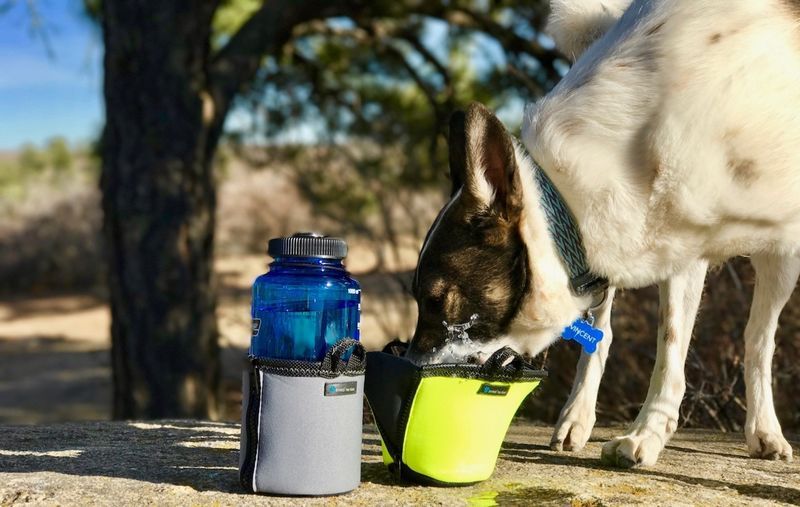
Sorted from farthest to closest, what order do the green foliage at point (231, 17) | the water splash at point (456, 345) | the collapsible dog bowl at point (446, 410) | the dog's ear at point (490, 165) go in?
the green foliage at point (231, 17) → the water splash at point (456, 345) → the dog's ear at point (490, 165) → the collapsible dog bowl at point (446, 410)

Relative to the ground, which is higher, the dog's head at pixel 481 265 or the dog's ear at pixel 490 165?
the dog's ear at pixel 490 165

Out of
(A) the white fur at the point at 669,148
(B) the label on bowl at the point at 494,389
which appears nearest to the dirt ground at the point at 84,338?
(A) the white fur at the point at 669,148

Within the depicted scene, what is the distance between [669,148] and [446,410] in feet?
3.71

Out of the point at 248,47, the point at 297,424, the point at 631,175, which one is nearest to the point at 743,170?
the point at 631,175

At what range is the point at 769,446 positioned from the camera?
370 centimetres

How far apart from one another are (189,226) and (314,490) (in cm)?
499

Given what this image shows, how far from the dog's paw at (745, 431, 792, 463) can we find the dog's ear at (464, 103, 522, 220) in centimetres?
148

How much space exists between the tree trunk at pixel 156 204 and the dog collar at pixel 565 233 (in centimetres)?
464

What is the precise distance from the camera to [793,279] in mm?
3842

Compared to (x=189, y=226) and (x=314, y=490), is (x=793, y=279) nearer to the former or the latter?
(x=314, y=490)

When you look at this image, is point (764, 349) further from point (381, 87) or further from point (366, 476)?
point (381, 87)

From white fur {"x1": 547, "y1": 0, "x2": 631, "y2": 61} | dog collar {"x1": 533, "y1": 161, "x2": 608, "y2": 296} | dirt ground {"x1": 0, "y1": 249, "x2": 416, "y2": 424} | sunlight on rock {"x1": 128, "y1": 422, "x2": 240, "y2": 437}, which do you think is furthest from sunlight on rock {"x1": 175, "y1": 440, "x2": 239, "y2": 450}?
dirt ground {"x1": 0, "y1": 249, "x2": 416, "y2": 424}

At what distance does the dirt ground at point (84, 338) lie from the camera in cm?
1032

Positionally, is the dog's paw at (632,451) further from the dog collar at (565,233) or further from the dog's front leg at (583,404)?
the dog collar at (565,233)
